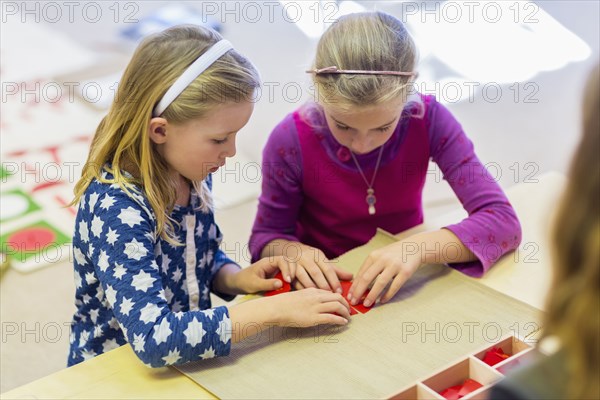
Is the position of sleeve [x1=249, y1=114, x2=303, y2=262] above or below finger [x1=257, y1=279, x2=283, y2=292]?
above

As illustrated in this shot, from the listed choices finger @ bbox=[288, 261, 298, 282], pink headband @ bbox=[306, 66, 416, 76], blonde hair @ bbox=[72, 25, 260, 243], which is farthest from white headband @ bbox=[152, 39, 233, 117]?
finger @ bbox=[288, 261, 298, 282]

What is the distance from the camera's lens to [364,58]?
1.38 metres

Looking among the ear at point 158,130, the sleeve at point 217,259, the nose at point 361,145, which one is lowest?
the sleeve at point 217,259

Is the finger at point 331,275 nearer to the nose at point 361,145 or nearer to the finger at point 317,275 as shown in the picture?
the finger at point 317,275

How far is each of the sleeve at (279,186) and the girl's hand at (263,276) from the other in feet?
0.56

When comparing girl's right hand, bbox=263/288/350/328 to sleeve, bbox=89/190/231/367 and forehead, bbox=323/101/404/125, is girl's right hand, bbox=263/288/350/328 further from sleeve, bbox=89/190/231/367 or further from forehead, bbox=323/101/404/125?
forehead, bbox=323/101/404/125

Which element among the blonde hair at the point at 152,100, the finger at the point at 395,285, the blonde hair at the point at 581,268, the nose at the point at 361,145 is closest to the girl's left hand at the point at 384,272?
the finger at the point at 395,285

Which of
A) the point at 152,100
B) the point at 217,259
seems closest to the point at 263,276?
the point at 217,259

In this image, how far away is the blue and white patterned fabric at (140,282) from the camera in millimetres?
1102

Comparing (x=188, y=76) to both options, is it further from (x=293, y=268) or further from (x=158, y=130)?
(x=293, y=268)

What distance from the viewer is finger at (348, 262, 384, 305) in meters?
1.27

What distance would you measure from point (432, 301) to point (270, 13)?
97.0 inches

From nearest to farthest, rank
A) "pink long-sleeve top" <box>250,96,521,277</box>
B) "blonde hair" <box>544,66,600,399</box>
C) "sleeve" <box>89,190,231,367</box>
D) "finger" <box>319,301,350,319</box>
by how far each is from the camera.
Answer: "blonde hair" <box>544,66,600,399</box> < "sleeve" <box>89,190,231,367</box> < "finger" <box>319,301,350,319</box> < "pink long-sleeve top" <box>250,96,521,277</box>

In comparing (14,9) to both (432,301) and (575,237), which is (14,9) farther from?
(575,237)
